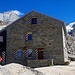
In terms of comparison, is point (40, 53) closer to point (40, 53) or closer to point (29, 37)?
point (40, 53)

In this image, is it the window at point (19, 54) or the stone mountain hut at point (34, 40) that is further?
the window at point (19, 54)

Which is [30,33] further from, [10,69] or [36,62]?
[10,69]

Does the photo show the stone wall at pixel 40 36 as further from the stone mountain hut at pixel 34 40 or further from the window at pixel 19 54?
the window at pixel 19 54

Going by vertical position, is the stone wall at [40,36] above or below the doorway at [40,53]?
above

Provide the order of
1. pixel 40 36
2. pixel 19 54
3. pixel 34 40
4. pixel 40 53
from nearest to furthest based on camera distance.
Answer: pixel 40 53 < pixel 40 36 < pixel 34 40 < pixel 19 54

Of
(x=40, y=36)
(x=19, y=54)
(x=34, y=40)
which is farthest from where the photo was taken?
(x=19, y=54)

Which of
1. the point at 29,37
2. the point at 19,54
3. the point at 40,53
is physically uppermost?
the point at 29,37

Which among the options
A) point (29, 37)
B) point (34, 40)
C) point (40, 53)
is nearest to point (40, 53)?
point (40, 53)

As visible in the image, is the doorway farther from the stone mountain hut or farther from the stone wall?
the stone wall

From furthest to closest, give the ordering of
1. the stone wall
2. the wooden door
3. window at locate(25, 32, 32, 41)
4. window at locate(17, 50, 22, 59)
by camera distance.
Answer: window at locate(25, 32, 32, 41) → window at locate(17, 50, 22, 59) → the wooden door → the stone wall

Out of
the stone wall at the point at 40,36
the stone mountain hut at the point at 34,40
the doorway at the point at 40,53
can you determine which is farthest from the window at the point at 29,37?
the doorway at the point at 40,53

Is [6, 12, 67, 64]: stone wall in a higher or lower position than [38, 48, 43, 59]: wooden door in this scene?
higher

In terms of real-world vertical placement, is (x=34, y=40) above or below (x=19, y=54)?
above

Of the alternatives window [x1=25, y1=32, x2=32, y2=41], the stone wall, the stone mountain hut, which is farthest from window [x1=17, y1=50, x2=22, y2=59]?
window [x1=25, y1=32, x2=32, y2=41]
